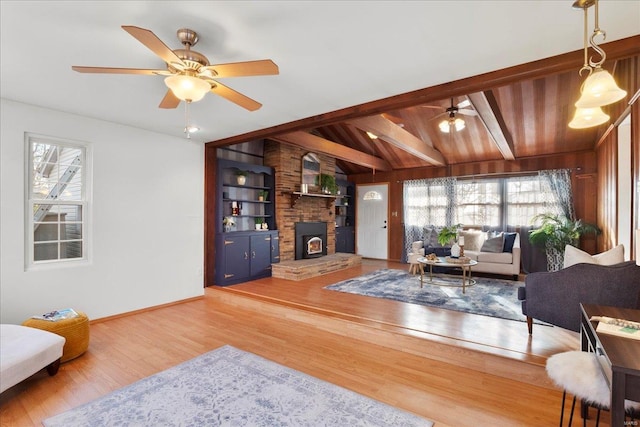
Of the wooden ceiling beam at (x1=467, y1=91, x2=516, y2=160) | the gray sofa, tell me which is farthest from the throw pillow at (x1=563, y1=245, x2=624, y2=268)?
the wooden ceiling beam at (x1=467, y1=91, x2=516, y2=160)

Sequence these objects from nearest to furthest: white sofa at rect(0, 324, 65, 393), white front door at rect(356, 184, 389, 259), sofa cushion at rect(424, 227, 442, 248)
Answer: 1. white sofa at rect(0, 324, 65, 393)
2. sofa cushion at rect(424, 227, 442, 248)
3. white front door at rect(356, 184, 389, 259)

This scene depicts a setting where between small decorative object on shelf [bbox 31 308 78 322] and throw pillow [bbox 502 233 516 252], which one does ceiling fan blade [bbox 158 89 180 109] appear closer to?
small decorative object on shelf [bbox 31 308 78 322]

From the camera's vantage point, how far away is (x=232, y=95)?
7.80ft

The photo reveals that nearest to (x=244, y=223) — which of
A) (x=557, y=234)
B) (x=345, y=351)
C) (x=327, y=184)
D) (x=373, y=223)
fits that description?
(x=327, y=184)

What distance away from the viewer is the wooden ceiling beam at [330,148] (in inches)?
218

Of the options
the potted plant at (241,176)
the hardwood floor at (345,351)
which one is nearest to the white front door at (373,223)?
the potted plant at (241,176)

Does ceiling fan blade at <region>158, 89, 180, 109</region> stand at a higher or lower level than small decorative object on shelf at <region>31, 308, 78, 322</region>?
higher

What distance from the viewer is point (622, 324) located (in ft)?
5.18

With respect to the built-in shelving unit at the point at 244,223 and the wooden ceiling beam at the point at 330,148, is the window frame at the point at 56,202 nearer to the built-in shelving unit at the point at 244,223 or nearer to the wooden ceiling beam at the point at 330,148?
the built-in shelving unit at the point at 244,223

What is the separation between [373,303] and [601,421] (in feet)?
7.96

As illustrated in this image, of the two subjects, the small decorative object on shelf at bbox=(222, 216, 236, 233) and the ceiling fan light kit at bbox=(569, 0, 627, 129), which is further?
the small decorative object on shelf at bbox=(222, 216, 236, 233)

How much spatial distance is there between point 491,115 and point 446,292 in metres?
2.63

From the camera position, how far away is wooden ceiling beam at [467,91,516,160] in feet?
11.5

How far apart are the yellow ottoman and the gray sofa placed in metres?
4.22
